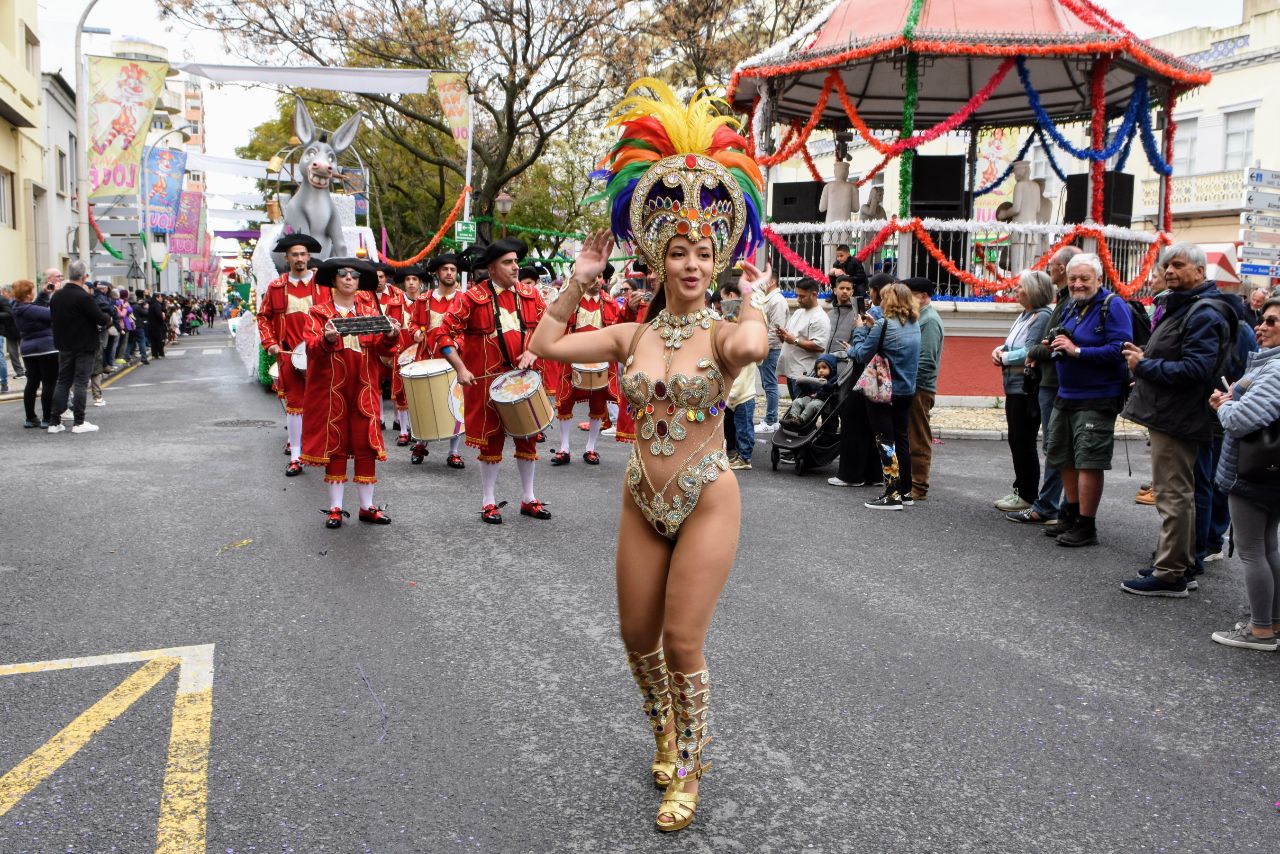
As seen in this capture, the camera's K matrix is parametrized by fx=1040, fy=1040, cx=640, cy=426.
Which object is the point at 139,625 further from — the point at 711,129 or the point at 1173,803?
the point at 1173,803

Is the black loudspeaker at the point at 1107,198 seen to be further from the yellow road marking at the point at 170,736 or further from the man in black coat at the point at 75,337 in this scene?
the yellow road marking at the point at 170,736

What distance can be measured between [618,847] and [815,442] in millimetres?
7042

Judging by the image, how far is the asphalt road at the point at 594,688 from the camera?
3328 mm

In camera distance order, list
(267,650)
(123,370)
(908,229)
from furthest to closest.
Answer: (123,370) → (908,229) → (267,650)

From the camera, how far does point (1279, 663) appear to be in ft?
16.1

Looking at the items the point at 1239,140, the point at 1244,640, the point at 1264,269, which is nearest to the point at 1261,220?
the point at 1264,269

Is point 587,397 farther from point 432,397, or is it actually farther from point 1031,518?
point 1031,518

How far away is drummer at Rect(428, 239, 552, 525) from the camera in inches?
303

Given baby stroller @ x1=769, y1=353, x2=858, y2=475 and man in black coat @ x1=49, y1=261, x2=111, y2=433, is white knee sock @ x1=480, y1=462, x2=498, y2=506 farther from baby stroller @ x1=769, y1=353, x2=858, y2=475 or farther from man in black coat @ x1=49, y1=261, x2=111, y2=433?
man in black coat @ x1=49, y1=261, x2=111, y2=433

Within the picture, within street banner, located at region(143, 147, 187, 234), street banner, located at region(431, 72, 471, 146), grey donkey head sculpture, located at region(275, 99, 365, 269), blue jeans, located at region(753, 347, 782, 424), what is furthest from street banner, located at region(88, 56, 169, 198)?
blue jeans, located at region(753, 347, 782, 424)

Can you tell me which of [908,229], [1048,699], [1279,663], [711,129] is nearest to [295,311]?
[711,129]

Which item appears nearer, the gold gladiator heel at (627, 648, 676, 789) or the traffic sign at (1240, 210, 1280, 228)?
the gold gladiator heel at (627, 648, 676, 789)

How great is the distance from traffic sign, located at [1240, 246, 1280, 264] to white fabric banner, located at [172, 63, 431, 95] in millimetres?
12573

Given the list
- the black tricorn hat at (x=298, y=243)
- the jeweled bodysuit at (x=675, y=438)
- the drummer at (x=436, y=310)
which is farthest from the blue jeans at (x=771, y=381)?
the jeweled bodysuit at (x=675, y=438)
